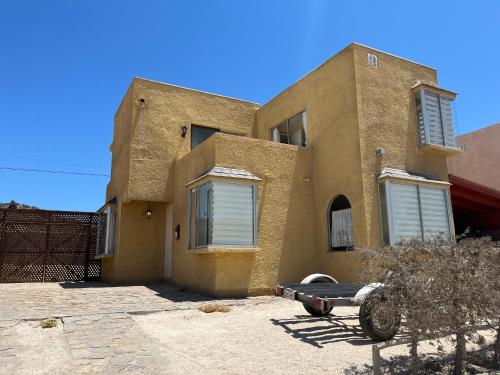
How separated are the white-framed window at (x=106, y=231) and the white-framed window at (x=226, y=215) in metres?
4.33

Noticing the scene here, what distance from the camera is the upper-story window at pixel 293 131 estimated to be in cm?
1241

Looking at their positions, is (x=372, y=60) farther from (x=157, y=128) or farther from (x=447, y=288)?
(x=447, y=288)

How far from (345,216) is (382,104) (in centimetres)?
318

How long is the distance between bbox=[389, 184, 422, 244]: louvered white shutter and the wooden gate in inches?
435

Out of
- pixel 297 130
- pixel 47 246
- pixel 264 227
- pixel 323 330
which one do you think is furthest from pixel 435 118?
pixel 47 246

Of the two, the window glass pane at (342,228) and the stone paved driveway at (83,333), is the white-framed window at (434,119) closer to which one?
the window glass pane at (342,228)

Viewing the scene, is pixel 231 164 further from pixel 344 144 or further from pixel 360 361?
pixel 360 361

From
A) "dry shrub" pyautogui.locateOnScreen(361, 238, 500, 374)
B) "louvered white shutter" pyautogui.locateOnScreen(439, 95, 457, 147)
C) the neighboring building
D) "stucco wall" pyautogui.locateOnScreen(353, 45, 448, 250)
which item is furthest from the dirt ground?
the neighboring building

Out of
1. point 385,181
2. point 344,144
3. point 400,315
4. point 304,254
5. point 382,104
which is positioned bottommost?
point 400,315

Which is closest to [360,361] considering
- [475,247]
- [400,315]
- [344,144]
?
[400,315]

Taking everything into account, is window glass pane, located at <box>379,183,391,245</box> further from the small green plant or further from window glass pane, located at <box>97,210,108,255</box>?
window glass pane, located at <box>97,210,108,255</box>

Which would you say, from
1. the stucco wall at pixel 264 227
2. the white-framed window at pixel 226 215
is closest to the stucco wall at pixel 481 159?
the stucco wall at pixel 264 227

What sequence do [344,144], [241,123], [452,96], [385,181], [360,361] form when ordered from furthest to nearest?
[241,123] < [452,96] < [344,144] < [385,181] < [360,361]

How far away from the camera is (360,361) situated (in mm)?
4668
